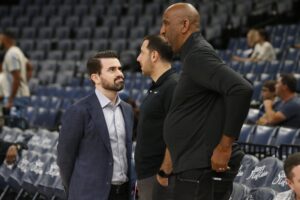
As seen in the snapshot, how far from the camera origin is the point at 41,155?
7.31m

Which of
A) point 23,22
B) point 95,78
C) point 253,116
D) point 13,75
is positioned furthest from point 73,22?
point 95,78

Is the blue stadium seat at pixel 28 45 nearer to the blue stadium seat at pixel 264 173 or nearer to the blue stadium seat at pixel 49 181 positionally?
the blue stadium seat at pixel 49 181

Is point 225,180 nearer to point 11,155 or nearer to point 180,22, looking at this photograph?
point 180,22

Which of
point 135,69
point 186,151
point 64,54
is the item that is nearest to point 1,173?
point 186,151

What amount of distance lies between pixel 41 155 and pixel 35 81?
7525 mm

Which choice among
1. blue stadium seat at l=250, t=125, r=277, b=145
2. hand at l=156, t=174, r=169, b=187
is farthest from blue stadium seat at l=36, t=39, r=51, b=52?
hand at l=156, t=174, r=169, b=187

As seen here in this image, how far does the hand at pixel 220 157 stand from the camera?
3561 mm

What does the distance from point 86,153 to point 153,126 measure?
47 cm

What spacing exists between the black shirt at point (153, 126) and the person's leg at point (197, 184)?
731 millimetres

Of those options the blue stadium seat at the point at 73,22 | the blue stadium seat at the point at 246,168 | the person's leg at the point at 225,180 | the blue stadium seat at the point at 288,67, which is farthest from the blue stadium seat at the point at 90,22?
the person's leg at the point at 225,180

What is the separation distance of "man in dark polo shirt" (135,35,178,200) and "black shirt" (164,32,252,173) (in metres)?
0.61

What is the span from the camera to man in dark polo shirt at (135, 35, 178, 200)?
14.6 feet

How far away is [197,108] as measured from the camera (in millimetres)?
3742

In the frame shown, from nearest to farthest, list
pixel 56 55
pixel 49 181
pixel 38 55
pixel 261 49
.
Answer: pixel 49 181, pixel 261 49, pixel 56 55, pixel 38 55
